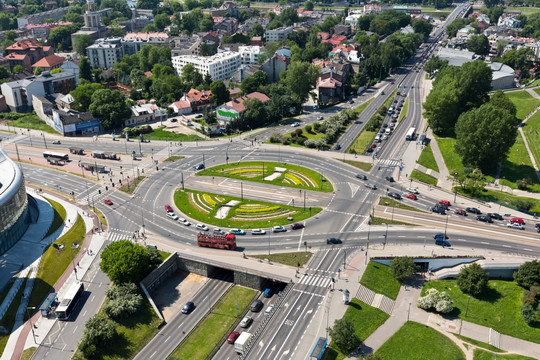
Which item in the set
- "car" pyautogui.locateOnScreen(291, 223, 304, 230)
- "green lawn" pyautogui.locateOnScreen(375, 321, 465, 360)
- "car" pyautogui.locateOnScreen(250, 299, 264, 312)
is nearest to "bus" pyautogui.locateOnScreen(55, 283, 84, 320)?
"car" pyautogui.locateOnScreen(250, 299, 264, 312)

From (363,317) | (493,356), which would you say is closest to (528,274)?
(493,356)

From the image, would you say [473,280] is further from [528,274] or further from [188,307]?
[188,307]

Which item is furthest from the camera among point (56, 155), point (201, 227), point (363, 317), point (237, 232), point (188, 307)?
point (56, 155)

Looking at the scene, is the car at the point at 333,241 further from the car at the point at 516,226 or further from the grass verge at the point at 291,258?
the car at the point at 516,226

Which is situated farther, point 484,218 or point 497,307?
point 484,218

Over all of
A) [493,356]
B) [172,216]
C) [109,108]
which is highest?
[109,108]

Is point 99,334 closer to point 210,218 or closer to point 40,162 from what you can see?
point 210,218

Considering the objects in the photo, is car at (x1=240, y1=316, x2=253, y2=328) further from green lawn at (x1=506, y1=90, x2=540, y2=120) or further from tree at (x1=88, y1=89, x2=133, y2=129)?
green lawn at (x1=506, y1=90, x2=540, y2=120)
